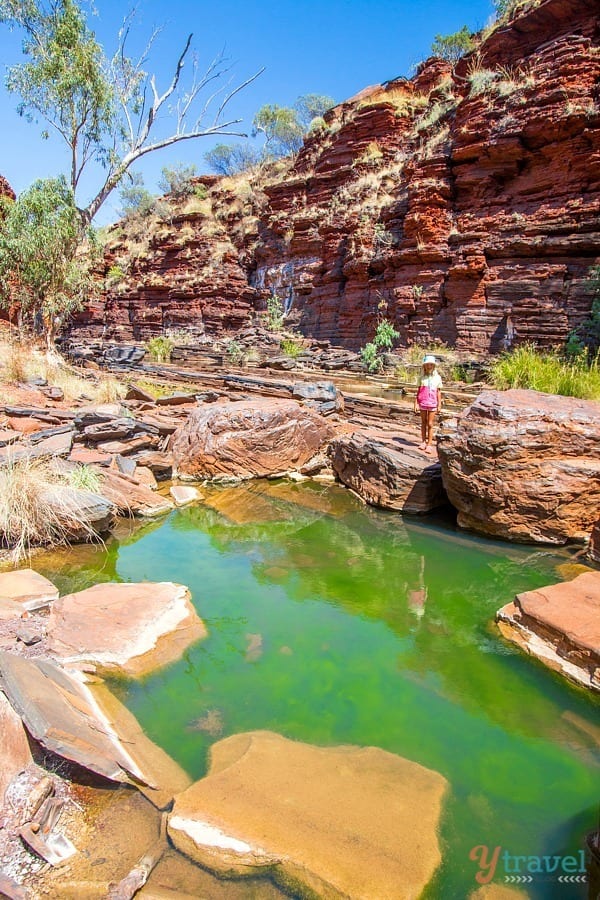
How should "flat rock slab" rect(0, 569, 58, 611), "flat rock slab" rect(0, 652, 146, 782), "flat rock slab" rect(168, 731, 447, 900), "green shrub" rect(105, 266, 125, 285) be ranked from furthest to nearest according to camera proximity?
1. "green shrub" rect(105, 266, 125, 285)
2. "flat rock slab" rect(0, 569, 58, 611)
3. "flat rock slab" rect(0, 652, 146, 782)
4. "flat rock slab" rect(168, 731, 447, 900)

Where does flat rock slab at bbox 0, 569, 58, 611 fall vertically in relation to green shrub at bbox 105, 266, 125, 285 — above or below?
below

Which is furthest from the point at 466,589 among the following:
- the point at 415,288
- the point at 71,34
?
the point at 71,34

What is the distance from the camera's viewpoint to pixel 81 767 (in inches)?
94.6

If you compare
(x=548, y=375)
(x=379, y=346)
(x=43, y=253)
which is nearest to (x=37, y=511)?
(x=548, y=375)

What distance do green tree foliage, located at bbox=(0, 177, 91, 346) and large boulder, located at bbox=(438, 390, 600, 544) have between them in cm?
1436

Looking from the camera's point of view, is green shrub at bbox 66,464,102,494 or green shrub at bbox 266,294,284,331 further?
green shrub at bbox 266,294,284,331

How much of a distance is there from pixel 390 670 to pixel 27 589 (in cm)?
279

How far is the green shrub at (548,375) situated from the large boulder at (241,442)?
4.58 m

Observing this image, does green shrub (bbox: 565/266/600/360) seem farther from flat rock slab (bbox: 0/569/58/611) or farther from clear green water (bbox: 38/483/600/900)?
flat rock slab (bbox: 0/569/58/611)

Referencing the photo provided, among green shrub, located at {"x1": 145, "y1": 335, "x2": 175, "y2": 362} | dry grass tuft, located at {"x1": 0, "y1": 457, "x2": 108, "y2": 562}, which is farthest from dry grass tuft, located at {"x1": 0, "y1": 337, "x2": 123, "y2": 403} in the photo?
green shrub, located at {"x1": 145, "y1": 335, "x2": 175, "y2": 362}

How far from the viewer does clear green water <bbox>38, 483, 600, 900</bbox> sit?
102 inches

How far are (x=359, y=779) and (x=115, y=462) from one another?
560 cm

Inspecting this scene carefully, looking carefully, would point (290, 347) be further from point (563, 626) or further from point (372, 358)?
point (563, 626)

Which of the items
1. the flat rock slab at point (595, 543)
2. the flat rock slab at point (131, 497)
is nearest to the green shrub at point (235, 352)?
the flat rock slab at point (131, 497)
